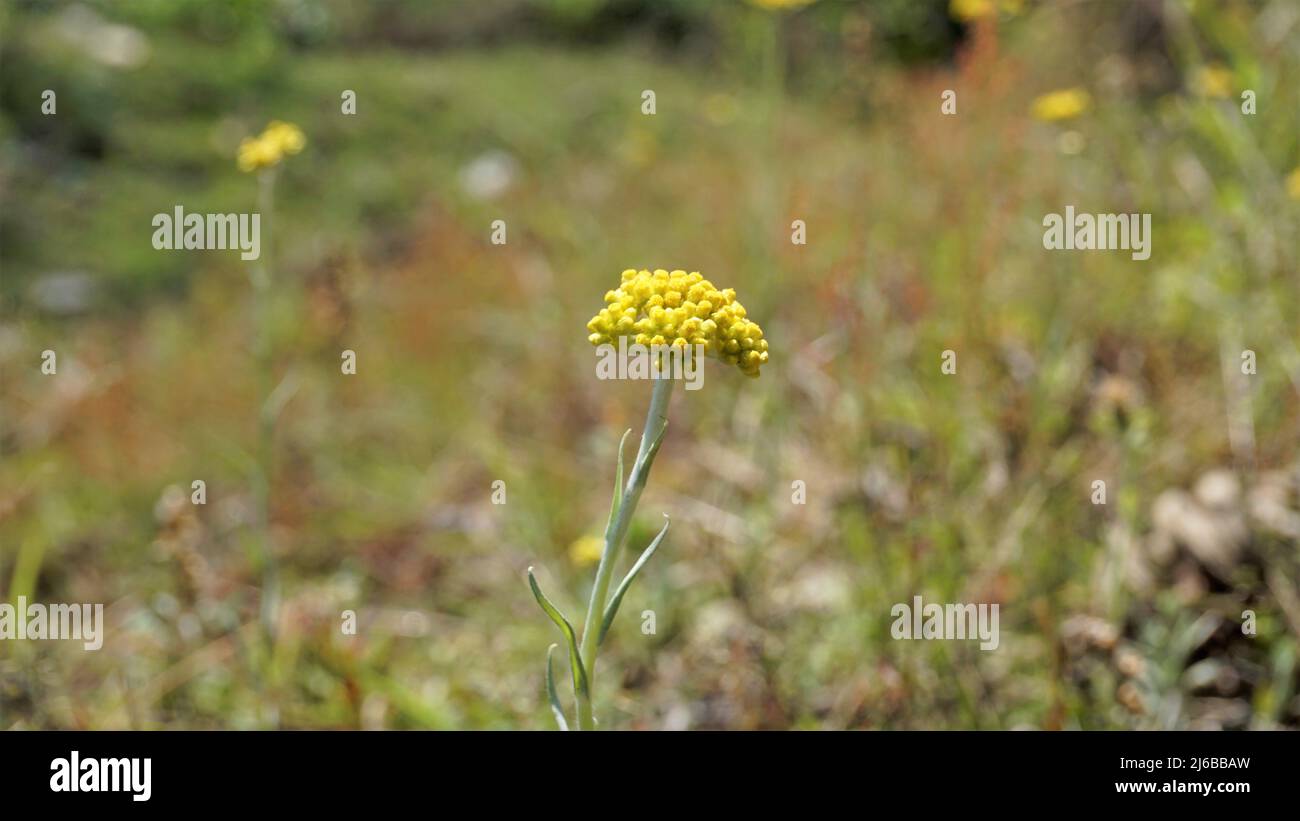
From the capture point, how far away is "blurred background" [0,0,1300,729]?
2.14m

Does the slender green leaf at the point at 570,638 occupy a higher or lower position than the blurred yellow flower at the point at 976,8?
lower

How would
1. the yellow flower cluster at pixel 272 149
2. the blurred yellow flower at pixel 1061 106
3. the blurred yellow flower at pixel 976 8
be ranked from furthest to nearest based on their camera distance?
the blurred yellow flower at pixel 976 8
the blurred yellow flower at pixel 1061 106
the yellow flower cluster at pixel 272 149

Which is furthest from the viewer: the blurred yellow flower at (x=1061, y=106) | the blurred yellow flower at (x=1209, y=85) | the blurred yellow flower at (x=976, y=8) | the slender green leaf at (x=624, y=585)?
the blurred yellow flower at (x=976, y=8)

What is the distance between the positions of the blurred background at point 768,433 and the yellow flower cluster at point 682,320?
1015mm

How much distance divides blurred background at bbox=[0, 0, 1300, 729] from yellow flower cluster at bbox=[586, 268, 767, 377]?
3.33 ft

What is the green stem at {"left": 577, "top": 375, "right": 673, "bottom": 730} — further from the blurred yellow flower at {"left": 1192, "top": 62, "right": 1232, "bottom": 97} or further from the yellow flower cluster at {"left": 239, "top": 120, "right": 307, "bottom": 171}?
the blurred yellow flower at {"left": 1192, "top": 62, "right": 1232, "bottom": 97}

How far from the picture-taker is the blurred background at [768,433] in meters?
2.14

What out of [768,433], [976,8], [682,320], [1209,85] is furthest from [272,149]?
[1209,85]

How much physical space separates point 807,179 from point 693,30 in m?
5.84

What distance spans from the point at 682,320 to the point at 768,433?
5.77 feet

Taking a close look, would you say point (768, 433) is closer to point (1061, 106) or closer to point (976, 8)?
point (1061, 106)

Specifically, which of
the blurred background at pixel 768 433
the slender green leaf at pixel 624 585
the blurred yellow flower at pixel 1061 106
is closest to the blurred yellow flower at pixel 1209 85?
the blurred background at pixel 768 433

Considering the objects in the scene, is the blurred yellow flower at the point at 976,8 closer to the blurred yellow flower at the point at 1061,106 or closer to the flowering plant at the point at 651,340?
the blurred yellow flower at the point at 1061,106
